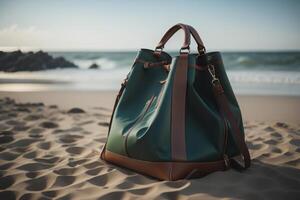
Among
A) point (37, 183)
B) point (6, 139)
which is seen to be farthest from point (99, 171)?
point (6, 139)

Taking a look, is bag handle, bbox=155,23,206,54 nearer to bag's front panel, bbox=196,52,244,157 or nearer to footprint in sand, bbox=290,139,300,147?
bag's front panel, bbox=196,52,244,157

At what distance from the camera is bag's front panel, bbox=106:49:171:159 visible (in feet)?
6.72

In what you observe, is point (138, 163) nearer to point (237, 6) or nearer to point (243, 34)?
point (237, 6)

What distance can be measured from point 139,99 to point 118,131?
26 centimetres

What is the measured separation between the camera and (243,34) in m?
13.1

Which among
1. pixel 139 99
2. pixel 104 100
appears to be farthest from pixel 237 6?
pixel 139 99

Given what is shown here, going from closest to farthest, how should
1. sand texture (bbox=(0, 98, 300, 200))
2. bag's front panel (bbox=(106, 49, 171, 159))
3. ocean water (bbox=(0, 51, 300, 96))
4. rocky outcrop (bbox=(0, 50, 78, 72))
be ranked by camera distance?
sand texture (bbox=(0, 98, 300, 200))
bag's front panel (bbox=(106, 49, 171, 159))
rocky outcrop (bbox=(0, 50, 78, 72))
ocean water (bbox=(0, 51, 300, 96))

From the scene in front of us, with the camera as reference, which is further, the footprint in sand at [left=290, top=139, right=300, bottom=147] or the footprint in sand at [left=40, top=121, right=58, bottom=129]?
the footprint in sand at [left=40, top=121, right=58, bottom=129]

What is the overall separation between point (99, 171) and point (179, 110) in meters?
0.66

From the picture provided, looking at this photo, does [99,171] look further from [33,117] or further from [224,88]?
[33,117]

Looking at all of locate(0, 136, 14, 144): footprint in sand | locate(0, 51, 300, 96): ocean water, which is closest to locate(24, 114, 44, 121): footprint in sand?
locate(0, 136, 14, 144): footprint in sand

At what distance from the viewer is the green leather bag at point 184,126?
1.87m

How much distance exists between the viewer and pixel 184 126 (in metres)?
1.88

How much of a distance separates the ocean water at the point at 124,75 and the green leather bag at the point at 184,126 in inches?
164
